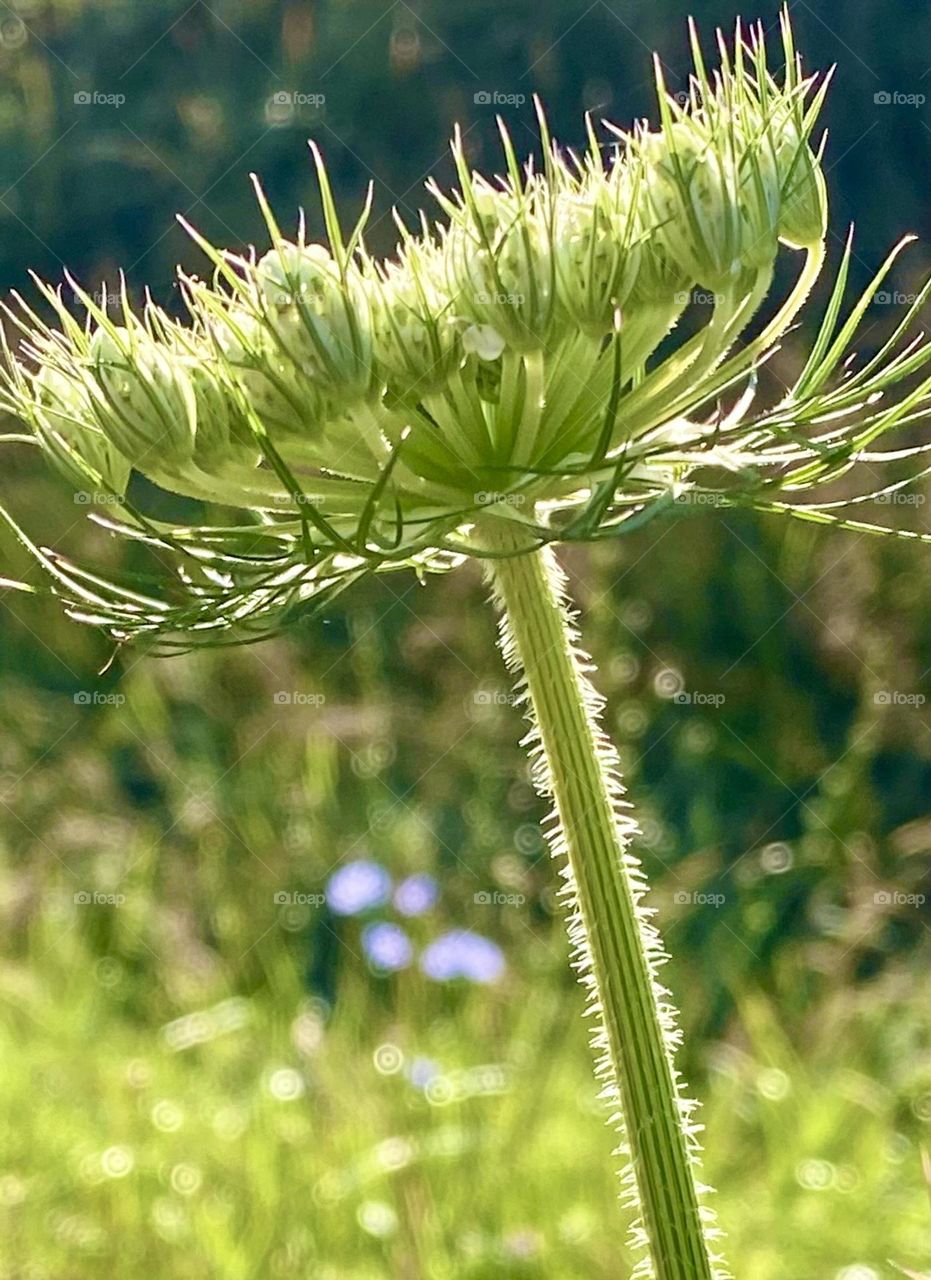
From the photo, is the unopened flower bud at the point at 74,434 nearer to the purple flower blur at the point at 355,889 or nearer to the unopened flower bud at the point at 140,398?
the unopened flower bud at the point at 140,398

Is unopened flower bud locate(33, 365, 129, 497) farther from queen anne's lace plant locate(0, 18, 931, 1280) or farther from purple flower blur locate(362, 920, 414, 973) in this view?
purple flower blur locate(362, 920, 414, 973)

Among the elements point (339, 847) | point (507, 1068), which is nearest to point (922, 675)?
point (339, 847)

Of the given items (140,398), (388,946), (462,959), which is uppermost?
(140,398)

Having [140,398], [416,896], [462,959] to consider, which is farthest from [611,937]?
[416,896]

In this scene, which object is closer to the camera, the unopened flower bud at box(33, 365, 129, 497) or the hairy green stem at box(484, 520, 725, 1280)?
the hairy green stem at box(484, 520, 725, 1280)

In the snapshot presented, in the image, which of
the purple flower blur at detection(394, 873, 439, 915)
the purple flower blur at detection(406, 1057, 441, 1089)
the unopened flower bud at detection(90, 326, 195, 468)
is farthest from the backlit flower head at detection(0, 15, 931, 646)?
the purple flower blur at detection(394, 873, 439, 915)

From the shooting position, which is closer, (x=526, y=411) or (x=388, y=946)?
(x=526, y=411)

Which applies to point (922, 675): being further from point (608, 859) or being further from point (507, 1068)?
point (608, 859)

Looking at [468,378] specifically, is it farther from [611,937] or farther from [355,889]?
[355,889]
